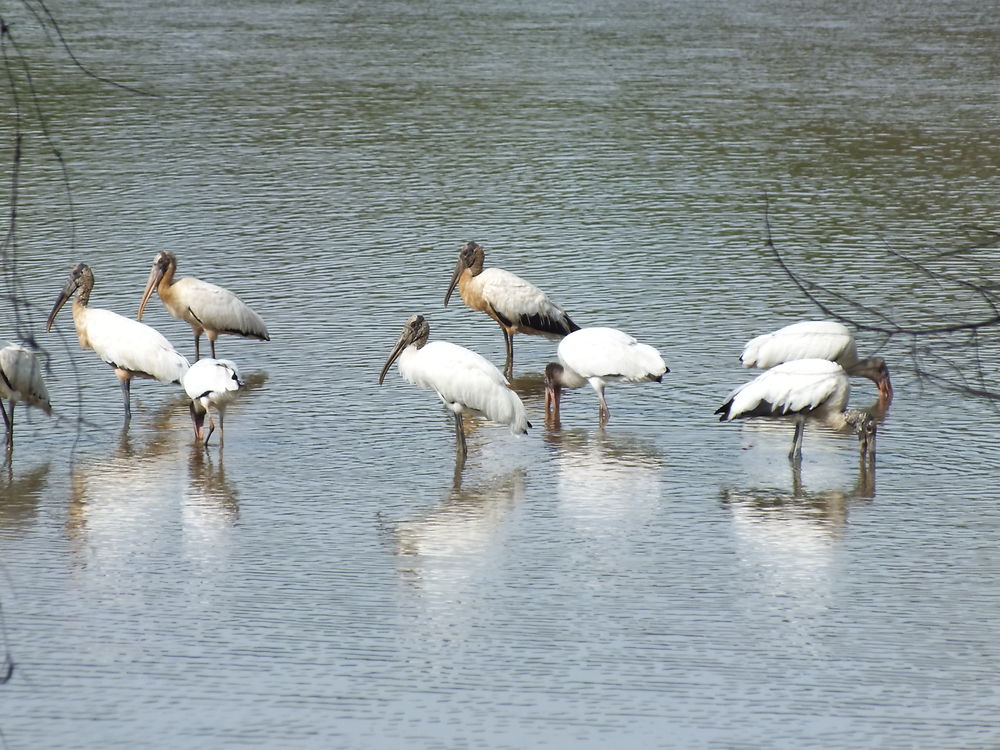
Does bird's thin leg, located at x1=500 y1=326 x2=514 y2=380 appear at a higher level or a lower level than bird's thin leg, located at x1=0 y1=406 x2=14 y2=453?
higher

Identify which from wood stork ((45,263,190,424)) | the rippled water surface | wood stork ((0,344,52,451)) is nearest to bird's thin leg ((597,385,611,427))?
the rippled water surface

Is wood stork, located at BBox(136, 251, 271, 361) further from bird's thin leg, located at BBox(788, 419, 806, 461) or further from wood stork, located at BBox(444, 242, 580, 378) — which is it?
bird's thin leg, located at BBox(788, 419, 806, 461)

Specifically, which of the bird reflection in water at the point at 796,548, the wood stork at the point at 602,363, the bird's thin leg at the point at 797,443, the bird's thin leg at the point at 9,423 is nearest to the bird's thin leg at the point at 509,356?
the wood stork at the point at 602,363

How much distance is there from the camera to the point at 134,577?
9.01 m

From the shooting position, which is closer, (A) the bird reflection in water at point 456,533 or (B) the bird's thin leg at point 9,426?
(A) the bird reflection in water at point 456,533

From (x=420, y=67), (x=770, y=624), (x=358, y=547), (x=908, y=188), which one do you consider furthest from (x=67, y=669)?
(x=420, y=67)

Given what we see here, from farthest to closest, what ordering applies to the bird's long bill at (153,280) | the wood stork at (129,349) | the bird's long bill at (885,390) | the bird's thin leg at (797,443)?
the bird's long bill at (153,280) < the bird's long bill at (885,390) < the wood stork at (129,349) < the bird's thin leg at (797,443)

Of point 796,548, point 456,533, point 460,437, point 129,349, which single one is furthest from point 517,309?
point 796,548

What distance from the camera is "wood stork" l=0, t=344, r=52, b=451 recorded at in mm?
11070

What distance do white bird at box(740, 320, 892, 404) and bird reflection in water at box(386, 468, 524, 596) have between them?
7.33ft

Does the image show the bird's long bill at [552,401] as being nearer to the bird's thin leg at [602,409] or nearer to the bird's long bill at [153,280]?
the bird's thin leg at [602,409]

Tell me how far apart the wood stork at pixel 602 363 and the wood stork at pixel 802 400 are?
882 mm

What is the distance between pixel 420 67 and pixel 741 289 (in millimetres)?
11957

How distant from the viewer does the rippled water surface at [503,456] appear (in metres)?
7.62
